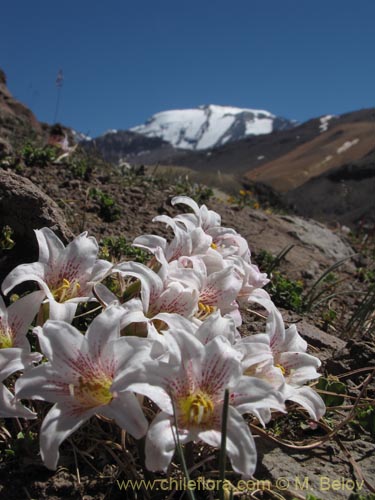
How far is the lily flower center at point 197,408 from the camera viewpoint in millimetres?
1753

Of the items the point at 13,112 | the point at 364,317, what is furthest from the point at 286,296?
the point at 13,112

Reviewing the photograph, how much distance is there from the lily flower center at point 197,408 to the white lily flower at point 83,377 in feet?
0.54

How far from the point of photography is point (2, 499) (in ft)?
6.33

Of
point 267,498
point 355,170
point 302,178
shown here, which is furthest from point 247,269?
point 302,178

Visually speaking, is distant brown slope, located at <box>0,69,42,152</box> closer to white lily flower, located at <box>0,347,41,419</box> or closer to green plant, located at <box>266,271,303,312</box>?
green plant, located at <box>266,271,303,312</box>

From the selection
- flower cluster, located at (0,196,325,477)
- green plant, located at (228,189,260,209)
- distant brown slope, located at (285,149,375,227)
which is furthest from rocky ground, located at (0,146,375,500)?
distant brown slope, located at (285,149,375,227)

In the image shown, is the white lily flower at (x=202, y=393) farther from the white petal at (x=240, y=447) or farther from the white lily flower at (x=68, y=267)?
the white lily flower at (x=68, y=267)

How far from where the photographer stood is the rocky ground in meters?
2.05

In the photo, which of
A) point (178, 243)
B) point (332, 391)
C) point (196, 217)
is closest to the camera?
point (178, 243)

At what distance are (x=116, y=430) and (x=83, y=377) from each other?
1.68 ft

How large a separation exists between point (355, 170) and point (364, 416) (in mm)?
17186

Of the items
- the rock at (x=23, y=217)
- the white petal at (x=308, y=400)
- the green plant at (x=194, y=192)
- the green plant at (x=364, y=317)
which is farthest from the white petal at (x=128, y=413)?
the green plant at (x=194, y=192)

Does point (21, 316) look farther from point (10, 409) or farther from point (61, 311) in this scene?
point (10, 409)

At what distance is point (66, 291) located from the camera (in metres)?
2.28
